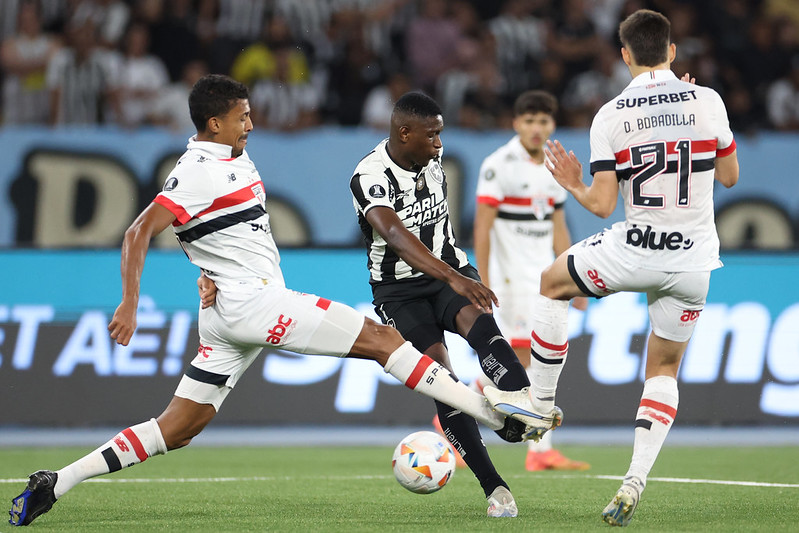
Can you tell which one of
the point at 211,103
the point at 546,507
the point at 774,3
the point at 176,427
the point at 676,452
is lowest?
the point at 676,452

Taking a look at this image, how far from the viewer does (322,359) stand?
1060 cm

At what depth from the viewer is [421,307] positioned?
6.34 m

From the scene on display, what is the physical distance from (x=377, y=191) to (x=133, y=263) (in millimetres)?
1399

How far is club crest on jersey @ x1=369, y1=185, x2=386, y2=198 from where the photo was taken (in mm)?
6027

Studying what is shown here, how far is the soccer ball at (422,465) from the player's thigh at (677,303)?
1320 mm

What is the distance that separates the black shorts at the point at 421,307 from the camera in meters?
6.22

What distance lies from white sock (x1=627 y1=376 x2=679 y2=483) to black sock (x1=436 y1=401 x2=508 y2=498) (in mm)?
785

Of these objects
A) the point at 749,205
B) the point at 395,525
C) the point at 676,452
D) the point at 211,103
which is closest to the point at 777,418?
the point at 676,452

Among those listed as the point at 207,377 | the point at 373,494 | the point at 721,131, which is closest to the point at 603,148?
the point at 721,131

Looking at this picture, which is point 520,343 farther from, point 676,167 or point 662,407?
point 676,167

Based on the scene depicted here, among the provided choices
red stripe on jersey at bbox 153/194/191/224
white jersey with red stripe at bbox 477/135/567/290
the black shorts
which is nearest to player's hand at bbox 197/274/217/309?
red stripe on jersey at bbox 153/194/191/224

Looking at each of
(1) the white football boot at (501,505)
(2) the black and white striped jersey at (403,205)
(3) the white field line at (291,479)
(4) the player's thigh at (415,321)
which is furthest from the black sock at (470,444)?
(3) the white field line at (291,479)

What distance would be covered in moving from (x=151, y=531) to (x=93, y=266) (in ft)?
19.7

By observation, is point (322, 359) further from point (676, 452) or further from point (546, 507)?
point (546, 507)
